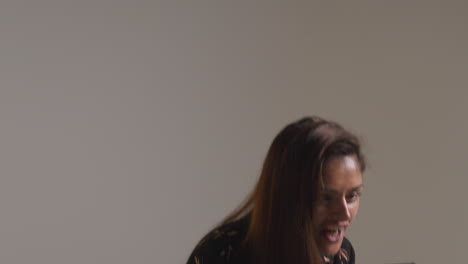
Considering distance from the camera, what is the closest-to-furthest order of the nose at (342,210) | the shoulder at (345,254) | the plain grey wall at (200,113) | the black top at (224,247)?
the nose at (342,210) → the black top at (224,247) → the shoulder at (345,254) → the plain grey wall at (200,113)

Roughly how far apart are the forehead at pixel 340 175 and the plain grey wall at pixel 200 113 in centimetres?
102

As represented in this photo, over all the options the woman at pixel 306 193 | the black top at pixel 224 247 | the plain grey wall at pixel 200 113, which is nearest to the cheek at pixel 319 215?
the woman at pixel 306 193

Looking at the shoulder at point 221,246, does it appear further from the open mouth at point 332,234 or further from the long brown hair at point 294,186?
the open mouth at point 332,234

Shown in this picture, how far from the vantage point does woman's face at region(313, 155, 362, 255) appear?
4.34 feet

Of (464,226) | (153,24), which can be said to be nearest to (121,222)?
(153,24)

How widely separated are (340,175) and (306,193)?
79 millimetres

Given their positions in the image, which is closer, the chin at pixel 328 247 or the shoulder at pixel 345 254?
the chin at pixel 328 247

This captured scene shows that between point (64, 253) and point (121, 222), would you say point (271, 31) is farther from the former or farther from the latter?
point (64, 253)

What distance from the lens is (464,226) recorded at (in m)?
2.62

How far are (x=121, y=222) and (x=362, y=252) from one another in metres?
0.95

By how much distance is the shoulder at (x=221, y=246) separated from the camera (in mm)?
1464

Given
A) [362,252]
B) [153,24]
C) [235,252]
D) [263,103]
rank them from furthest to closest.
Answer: [362,252]
[263,103]
[153,24]
[235,252]

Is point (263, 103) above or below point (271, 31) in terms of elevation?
below

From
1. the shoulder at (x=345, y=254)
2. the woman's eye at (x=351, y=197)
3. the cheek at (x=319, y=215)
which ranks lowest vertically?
the shoulder at (x=345, y=254)
